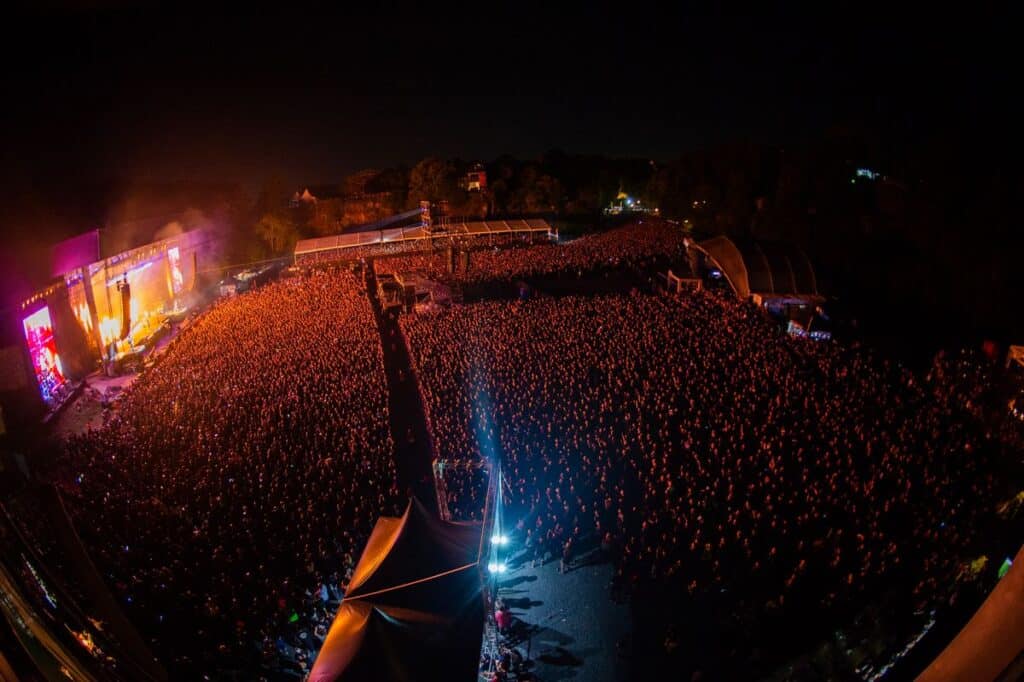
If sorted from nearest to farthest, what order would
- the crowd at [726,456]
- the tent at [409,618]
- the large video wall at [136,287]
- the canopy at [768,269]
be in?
the tent at [409,618] → the crowd at [726,456] → the large video wall at [136,287] → the canopy at [768,269]

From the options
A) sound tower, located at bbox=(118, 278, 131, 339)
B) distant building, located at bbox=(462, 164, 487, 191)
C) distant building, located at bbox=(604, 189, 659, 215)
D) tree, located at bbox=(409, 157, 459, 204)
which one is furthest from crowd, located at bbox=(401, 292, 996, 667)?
distant building, located at bbox=(604, 189, 659, 215)

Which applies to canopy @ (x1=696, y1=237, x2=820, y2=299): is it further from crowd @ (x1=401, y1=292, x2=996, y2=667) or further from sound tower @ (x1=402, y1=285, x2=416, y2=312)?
sound tower @ (x1=402, y1=285, x2=416, y2=312)

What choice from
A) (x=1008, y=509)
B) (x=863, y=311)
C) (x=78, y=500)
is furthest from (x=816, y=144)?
(x=78, y=500)

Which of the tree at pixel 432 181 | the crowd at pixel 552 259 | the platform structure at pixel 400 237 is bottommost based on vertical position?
the crowd at pixel 552 259

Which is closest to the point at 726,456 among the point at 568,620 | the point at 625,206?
the point at 568,620

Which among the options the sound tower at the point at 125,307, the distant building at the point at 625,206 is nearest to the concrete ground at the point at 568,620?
the sound tower at the point at 125,307

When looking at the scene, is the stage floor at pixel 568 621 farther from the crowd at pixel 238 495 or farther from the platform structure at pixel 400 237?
the platform structure at pixel 400 237

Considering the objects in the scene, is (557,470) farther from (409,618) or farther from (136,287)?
(136,287)
